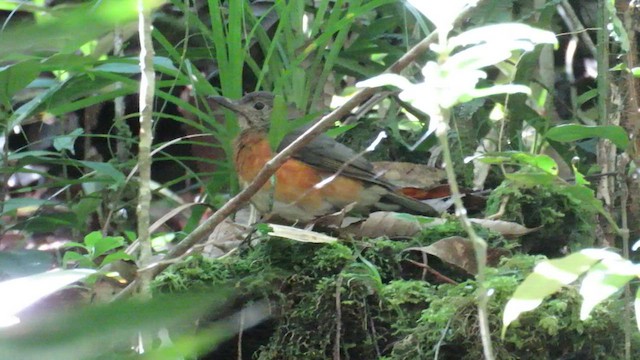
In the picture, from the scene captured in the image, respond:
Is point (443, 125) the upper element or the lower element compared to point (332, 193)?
upper

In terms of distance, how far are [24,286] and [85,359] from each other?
16 centimetres

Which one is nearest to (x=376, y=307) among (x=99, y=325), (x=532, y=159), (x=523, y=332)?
(x=523, y=332)

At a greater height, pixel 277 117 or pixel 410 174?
pixel 277 117

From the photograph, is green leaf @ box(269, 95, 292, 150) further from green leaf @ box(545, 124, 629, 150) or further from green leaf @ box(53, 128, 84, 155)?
green leaf @ box(53, 128, 84, 155)

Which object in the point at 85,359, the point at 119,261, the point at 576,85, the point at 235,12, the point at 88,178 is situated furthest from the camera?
the point at 576,85

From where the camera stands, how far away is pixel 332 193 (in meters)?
3.58

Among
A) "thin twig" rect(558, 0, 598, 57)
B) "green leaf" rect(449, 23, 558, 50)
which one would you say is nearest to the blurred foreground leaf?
"green leaf" rect(449, 23, 558, 50)

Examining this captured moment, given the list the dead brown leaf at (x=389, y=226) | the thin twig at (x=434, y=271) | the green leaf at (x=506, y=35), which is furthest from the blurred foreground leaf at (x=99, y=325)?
the dead brown leaf at (x=389, y=226)

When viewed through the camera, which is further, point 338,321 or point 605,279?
point 338,321

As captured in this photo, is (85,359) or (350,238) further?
(350,238)

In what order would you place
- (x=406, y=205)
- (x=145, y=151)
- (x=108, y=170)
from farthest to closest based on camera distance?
(x=406, y=205) → (x=108, y=170) → (x=145, y=151)

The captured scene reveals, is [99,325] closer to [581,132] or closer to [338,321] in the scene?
[338,321]

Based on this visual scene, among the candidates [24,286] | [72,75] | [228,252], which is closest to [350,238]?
[228,252]

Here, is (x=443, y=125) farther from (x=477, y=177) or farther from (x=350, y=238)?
(x=477, y=177)
